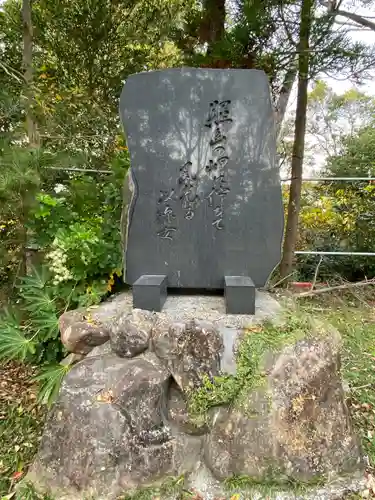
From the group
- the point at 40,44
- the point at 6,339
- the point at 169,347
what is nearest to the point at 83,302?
the point at 6,339

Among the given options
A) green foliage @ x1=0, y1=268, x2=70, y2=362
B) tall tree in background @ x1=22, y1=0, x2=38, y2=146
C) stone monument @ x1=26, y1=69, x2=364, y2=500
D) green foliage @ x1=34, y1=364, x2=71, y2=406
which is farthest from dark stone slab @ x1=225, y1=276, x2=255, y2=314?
tall tree in background @ x1=22, y1=0, x2=38, y2=146

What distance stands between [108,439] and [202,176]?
1435 millimetres

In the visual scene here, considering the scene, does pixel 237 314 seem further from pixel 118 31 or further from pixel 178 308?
pixel 118 31

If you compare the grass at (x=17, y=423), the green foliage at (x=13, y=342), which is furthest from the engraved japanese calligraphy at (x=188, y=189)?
the grass at (x=17, y=423)

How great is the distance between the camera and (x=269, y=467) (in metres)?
1.80

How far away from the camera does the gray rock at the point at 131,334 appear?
1963 millimetres

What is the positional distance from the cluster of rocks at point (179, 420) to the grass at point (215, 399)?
84mm

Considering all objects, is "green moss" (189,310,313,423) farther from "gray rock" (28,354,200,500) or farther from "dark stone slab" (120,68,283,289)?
"dark stone slab" (120,68,283,289)

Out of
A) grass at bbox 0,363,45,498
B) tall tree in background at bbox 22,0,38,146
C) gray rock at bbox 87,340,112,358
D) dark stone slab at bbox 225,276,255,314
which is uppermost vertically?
tall tree in background at bbox 22,0,38,146

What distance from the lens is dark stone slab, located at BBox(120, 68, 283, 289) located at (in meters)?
2.27

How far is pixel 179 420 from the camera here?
6.34ft

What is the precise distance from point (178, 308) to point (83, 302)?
0.64 metres

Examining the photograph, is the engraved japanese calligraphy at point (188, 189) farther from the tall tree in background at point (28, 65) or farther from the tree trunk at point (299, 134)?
the tree trunk at point (299, 134)

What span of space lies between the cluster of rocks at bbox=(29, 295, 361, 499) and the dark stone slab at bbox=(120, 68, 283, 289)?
0.46 meters
